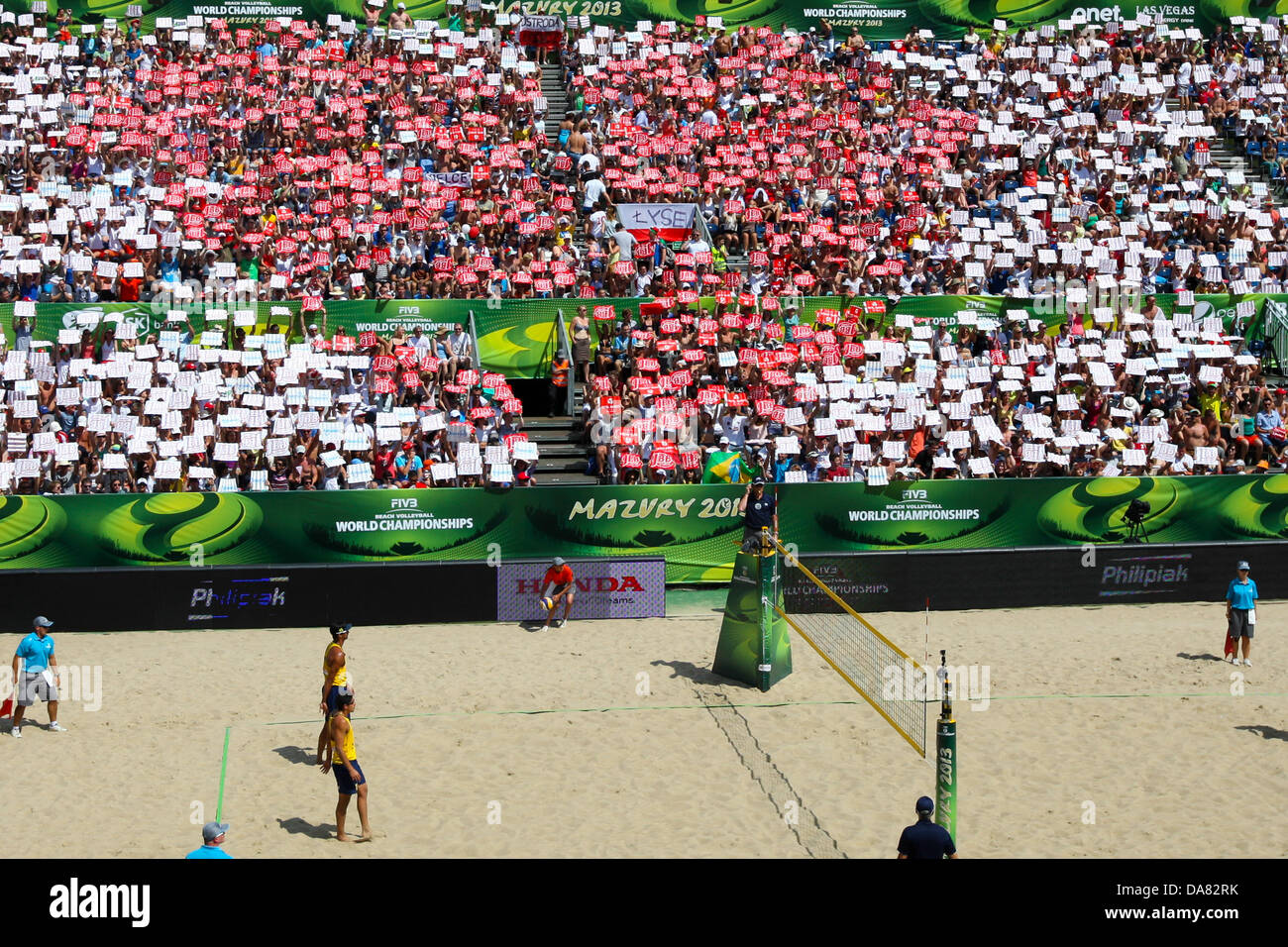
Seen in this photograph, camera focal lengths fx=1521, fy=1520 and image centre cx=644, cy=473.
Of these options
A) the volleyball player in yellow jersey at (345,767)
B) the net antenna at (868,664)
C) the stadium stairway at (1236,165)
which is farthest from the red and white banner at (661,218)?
the volleyball player in yellow jersey at (345,767)

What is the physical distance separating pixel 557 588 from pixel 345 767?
783 cm

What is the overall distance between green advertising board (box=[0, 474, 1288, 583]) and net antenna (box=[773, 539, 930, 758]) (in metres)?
2.11

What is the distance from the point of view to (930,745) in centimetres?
1623

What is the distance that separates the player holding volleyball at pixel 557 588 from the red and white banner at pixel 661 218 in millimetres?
10164

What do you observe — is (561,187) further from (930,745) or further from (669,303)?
(930,745)

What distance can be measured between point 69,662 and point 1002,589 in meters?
12.7

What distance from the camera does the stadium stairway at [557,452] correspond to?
2359 centimetres

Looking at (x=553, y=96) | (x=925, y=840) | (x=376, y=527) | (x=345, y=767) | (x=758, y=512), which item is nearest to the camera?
(x=925, y=840)

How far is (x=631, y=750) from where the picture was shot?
15.9 meters

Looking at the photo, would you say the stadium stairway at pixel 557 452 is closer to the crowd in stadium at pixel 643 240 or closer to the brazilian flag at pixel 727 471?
the crowd in stadium at pixel 643 240

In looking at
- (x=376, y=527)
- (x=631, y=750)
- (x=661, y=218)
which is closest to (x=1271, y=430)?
(x=661, y=218)

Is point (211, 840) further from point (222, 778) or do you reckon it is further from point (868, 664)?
point (868, 664)

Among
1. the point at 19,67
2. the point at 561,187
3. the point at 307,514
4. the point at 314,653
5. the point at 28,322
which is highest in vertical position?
the point at 19,67

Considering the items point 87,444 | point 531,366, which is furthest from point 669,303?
point 87,444
